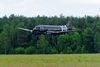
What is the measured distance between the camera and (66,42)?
315 feet

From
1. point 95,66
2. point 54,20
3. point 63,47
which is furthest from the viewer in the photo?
point 54,20

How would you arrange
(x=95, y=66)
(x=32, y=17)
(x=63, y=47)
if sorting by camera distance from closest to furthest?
(x=95, y=66) → (x=63, y=47) → (x=32, y=17)

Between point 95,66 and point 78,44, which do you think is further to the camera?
point 78,44

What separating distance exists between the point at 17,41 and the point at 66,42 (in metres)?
9.54

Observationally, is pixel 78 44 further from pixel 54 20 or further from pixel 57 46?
pixel 54 20

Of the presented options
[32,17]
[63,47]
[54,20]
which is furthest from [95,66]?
[32,17]

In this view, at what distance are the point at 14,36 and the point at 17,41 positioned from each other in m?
2.44

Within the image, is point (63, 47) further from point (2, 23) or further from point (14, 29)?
point (2, 23)

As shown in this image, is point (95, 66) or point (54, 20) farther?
point (54, 20)

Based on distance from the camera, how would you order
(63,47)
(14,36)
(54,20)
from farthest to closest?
(54,20)
(14,36)
(63,47)

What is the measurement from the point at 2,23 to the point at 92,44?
26.2 meters

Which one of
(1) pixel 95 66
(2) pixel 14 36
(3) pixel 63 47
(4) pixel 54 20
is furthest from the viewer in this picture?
(4) pixel 54 20

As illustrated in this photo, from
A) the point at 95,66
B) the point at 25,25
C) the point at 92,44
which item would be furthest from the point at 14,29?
the point at 95,66

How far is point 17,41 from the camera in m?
100
